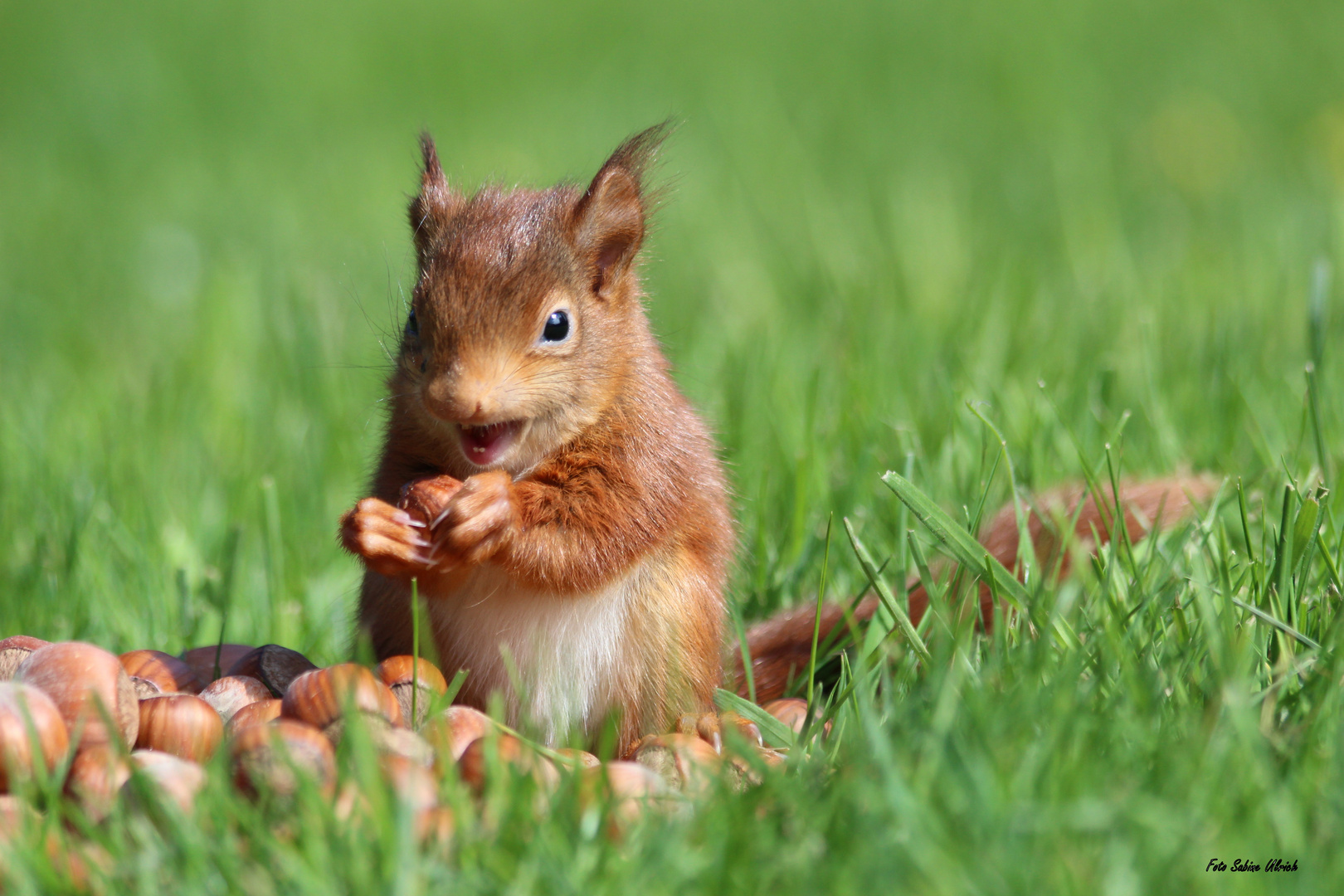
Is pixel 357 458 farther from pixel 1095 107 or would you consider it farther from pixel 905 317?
pixel 1095 107

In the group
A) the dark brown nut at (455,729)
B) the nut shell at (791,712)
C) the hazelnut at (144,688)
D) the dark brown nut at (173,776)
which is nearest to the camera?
the dark brown nut at (173,776)

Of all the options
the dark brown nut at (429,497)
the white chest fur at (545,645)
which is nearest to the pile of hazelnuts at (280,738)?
the white chest fur at (545,645)

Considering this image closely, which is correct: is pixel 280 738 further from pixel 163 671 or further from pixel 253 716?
pixel 163 671

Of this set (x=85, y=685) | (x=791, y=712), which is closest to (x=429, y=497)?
(x=85, y=685)

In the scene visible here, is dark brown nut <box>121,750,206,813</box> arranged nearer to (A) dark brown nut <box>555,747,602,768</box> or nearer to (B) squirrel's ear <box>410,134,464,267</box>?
(A) dark brown nut <box>555,747,602,768</box>

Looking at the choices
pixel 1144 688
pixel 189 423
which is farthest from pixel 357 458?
pixel 1144 688

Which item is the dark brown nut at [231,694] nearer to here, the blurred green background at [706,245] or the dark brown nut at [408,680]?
the dark brown nut at [408,680]
